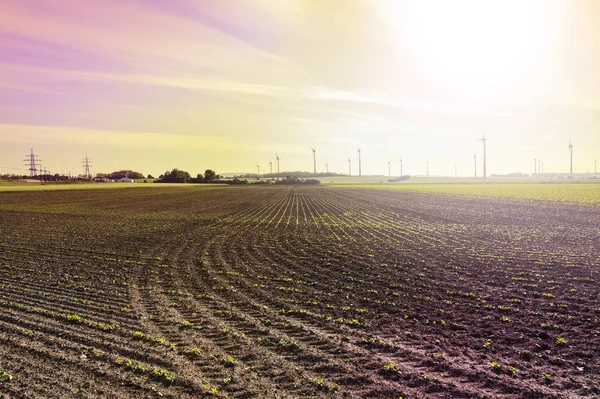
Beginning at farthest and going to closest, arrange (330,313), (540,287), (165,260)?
(165,260) → (540,287) → (330,313)

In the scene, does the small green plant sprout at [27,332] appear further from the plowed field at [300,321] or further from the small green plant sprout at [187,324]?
the small green plant sprout at [187,324]

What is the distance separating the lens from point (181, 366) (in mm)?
7672

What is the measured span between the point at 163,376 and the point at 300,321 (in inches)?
145

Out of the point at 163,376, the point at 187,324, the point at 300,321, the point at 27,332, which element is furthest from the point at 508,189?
the point at 27,332

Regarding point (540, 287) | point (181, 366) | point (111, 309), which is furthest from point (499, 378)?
point (111, 309)

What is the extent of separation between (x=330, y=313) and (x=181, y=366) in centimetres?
422

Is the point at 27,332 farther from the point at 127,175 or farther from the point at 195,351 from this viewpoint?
the point at 127,175

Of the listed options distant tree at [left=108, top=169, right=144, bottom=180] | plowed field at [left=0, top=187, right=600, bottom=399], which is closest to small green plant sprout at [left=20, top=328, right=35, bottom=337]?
plowed field at [left=0, top=187, right=600, bottom=399]

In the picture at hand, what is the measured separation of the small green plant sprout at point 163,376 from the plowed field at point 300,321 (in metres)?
0.03

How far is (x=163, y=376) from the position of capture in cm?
731

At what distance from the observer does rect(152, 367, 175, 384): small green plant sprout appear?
718 centimetres

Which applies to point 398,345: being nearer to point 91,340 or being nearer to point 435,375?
point 435,375

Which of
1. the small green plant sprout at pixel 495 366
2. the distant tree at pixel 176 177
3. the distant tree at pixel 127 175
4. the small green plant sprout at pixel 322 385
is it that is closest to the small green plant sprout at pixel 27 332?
the small green plant sprout at pixel 322 385

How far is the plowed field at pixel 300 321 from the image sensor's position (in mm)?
7137
